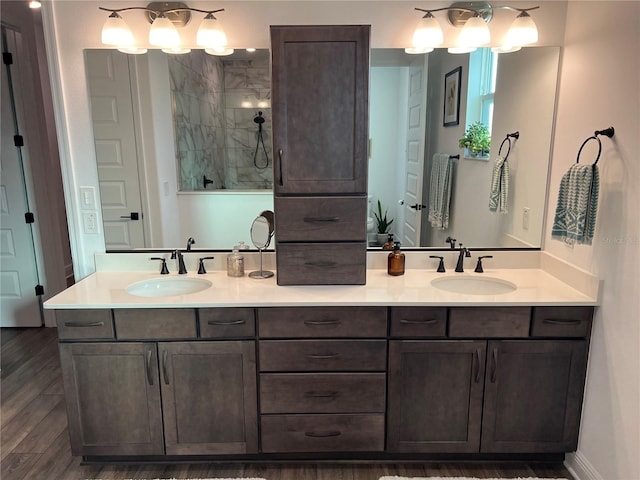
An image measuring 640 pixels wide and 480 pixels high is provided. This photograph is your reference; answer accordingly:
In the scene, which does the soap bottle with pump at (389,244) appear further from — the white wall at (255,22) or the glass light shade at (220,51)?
the glass light shade at (220,51)

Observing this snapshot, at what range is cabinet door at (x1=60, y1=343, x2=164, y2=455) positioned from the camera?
1948 mm

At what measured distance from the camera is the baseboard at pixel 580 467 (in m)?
1.92

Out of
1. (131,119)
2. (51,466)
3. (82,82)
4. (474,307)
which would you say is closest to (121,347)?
(51,466)

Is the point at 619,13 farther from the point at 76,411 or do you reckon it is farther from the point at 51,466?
the point at 51,466

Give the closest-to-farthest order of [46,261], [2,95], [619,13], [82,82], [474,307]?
[619,13] → [474,307] → [82,82] → [2,95] → [46,261]

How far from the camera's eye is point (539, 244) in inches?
93.0

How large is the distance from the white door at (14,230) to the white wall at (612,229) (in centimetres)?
374

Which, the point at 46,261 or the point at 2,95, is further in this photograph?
the point at 46,261

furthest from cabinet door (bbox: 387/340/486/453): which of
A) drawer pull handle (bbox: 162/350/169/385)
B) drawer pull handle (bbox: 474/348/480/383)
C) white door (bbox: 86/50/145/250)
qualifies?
white door (bbox: 86/50/145/250)

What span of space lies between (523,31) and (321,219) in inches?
51.7

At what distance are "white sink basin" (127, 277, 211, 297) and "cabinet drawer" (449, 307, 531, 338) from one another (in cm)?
124

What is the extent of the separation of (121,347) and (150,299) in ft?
0.84

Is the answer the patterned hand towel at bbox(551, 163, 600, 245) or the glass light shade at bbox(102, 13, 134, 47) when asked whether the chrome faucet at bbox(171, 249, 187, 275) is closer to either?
the glass light shade at bbox(102, 13, 134, 47)

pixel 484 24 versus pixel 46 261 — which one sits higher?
pixel 484 24
